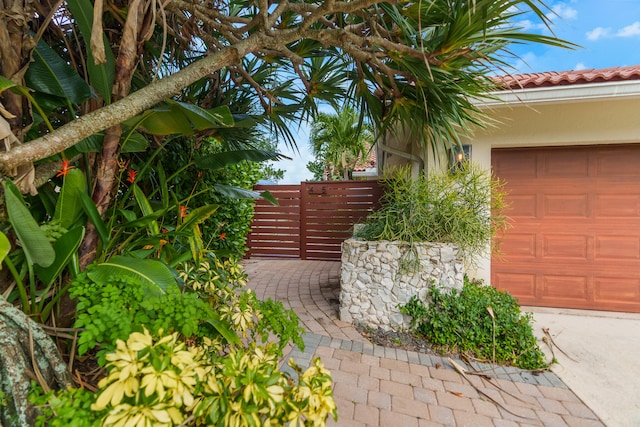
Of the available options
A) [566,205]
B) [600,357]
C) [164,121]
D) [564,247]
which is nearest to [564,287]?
[564,247]

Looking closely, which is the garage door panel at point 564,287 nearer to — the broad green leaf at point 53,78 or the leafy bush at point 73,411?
the leafy bush at point 73,411

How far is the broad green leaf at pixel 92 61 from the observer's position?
69.5 inches

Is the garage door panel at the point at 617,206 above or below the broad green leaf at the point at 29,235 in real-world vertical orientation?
above

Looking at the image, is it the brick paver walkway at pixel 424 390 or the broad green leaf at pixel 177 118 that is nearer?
the broad green leaf at pixel 177 118

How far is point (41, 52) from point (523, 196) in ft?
18.9

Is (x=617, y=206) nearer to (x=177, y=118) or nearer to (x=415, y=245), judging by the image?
(x=415, y=245)

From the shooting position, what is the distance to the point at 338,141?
1173 centimetres

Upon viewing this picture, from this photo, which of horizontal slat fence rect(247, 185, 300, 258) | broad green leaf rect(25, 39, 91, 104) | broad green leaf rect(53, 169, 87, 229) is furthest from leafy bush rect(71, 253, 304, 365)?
horizontal slat fence rect(247, 185, 300, 258)

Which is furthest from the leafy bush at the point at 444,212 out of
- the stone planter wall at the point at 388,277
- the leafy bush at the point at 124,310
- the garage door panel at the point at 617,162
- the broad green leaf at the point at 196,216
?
the leafy bush at the point at 124,310

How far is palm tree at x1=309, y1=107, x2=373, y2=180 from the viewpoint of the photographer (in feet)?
36.9

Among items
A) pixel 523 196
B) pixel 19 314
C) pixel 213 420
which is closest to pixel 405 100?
pixel 523 196

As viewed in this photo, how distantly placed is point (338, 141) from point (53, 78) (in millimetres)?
10460

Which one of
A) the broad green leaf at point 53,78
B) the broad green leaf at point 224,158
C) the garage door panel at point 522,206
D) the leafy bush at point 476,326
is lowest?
the leafy bush at point 476,326

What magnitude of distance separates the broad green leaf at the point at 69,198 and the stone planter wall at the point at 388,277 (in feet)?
8.99
